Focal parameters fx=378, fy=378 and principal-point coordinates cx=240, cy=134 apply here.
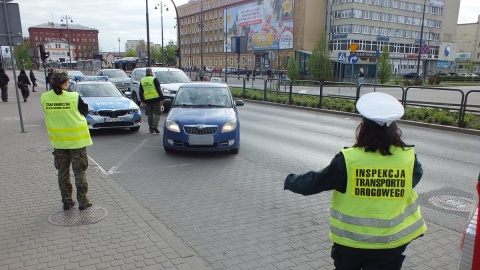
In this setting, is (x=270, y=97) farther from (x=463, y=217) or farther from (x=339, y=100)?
(x=463, y=217)

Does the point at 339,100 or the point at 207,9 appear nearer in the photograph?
the point at 339,100

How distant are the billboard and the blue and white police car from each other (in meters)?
66.3

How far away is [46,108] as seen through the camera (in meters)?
4.81

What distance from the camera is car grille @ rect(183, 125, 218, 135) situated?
8.12m

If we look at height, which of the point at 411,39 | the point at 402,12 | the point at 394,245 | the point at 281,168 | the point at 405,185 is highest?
the point at 402,12

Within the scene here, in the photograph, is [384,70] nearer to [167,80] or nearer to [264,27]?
[167,80]

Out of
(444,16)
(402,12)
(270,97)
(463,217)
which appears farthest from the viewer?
(444,16)

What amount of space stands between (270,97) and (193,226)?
17.3 meters

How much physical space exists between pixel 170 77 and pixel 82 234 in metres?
14.0

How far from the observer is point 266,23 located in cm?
8556

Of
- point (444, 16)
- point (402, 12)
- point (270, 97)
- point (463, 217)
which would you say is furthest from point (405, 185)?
point (444, 16)

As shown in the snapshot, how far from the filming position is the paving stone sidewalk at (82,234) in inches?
146

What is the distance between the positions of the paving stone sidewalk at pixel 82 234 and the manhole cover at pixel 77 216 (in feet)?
0.26

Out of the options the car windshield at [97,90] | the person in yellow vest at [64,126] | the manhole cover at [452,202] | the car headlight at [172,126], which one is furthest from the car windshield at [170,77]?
the manhole cover at [452,202]
